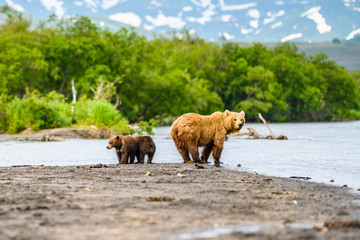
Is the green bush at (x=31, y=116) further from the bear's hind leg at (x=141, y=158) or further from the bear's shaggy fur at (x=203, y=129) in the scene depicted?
the bear's shaggy fur at (x=203, y=129)

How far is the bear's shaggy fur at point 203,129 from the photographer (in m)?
14.9

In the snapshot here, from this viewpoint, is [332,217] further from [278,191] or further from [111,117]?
[111,117]

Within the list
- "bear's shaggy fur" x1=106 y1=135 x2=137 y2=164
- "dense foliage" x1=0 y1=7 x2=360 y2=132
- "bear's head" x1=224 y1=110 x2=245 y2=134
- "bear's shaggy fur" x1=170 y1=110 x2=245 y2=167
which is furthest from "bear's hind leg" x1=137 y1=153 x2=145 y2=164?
"dense foliage" x1=0 y1=7 x2=360 y2=132

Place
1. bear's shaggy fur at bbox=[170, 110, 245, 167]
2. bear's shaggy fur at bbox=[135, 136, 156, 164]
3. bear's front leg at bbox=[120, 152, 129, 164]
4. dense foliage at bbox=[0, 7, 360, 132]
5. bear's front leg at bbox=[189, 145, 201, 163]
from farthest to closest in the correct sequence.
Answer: dense foliage at bbox=[0, 7, 360, 132]
bear's shaggy fur at bbox=[135, 136, 156, 164]
bear's front leg at bbox=[120, 152, 129, 164]
bear's front leg at bbox=[189, 145, 201, 163]
bear's shaggy fur at bbox=[170, 110, 245, 167]

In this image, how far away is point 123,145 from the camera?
15.8 meters

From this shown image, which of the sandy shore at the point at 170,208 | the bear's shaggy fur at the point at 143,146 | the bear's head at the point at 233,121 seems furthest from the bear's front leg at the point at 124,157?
the sandy shore at the point at 170,208

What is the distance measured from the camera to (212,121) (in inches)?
604

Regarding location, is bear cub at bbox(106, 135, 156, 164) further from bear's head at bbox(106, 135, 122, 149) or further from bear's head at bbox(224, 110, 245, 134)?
bear's head at bbox(224, 110, 245, 134)

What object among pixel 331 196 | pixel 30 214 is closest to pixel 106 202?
pixel 30 214

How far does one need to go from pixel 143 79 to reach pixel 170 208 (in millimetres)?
56098

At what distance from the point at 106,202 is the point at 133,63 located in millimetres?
55114

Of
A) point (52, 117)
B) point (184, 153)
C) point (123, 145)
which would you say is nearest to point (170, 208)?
point (184, 153)

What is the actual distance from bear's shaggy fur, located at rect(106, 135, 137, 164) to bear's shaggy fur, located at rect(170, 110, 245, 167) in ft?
4.40

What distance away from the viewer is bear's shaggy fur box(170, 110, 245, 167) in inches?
588
